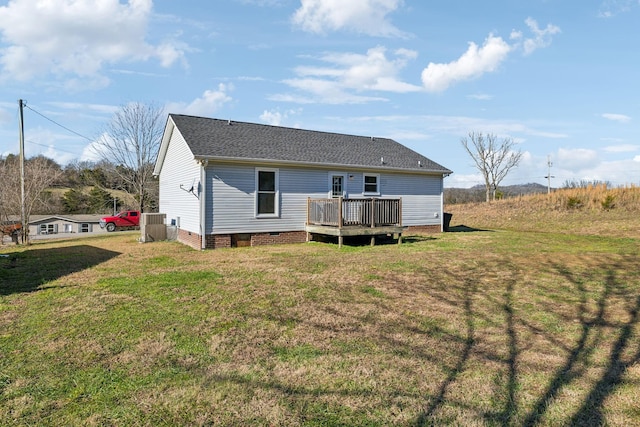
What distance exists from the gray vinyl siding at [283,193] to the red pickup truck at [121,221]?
1816cm

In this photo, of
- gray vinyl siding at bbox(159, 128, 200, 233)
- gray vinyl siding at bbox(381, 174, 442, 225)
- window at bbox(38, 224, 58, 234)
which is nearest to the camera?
gray vinyl siding at bbox(159, 128, 200, 233)

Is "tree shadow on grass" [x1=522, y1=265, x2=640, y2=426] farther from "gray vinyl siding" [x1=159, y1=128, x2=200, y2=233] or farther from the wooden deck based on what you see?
"gray vinyl siding" [x1=159, y1=128, x2=200, y2=233]

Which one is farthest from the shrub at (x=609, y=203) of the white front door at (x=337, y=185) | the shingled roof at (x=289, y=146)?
the white front door at (x=337, y=185)

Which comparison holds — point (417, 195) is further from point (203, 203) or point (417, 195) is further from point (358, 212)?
point (203, 203)

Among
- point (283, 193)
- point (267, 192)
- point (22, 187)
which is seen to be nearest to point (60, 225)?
point (22, 187)

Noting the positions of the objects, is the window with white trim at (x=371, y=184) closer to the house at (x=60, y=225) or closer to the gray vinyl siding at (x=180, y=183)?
the gray vinyl siding at (x=180, y=183)

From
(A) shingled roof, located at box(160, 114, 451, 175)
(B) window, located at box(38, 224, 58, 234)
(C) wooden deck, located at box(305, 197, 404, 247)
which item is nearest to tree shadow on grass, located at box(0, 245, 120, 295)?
(A) shingled roof, located at box(160, 114, 451, 175)

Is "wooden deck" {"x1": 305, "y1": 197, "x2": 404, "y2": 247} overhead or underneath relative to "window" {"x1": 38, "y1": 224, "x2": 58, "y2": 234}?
overhead

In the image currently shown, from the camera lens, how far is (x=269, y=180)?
42.6 feet

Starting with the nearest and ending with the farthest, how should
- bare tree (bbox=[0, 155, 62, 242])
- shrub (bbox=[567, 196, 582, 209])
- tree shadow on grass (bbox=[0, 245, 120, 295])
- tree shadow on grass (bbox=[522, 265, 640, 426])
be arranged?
tree shadow on grass (bbox=[522, 265, 640, 426]), tree shadow on grass (bbox=[0, 245, 120, 295]), bare tree (bbox=[0, 155, 62, 242]), shrub (bbox=[567, 196, 582, 209])

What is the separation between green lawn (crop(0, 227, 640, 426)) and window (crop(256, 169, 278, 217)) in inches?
206

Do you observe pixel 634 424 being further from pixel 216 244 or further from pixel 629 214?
pixel 629 214

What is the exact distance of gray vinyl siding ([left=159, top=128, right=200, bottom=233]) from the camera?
12.5m

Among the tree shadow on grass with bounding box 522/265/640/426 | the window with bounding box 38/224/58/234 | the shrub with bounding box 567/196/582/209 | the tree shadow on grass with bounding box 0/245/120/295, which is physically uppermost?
the shrub with bounding box 567/196/582/209
